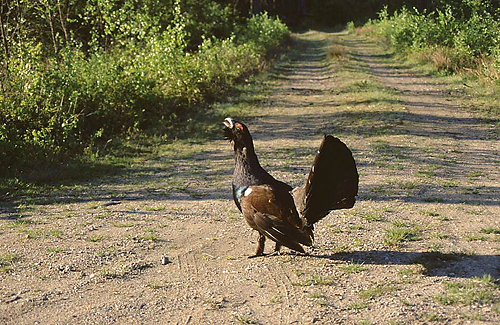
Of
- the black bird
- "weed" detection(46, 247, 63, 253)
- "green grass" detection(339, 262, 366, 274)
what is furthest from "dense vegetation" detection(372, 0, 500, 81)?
"weed" detection(46, 247, 63, 253)

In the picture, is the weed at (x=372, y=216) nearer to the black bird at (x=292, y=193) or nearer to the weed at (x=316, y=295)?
the black bird at (x=292, y=193)

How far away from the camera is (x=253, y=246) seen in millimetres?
5340

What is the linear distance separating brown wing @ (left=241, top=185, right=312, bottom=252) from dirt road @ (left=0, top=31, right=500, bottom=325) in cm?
34

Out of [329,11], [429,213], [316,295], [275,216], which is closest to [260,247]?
[275,216]

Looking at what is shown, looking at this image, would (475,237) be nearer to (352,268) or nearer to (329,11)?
(352,268)

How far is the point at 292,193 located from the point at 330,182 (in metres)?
0.66

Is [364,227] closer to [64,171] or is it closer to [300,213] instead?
[300,213]

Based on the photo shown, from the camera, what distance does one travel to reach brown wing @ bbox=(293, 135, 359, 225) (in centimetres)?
412

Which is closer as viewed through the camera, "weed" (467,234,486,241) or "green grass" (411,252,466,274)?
"green grass" (411,252,466,274)

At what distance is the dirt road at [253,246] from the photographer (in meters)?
3.97

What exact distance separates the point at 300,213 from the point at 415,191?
2.98 meters

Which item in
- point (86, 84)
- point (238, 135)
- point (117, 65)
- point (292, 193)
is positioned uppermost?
point (117, 65)

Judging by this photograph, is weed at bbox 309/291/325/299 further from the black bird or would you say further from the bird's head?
the bird's head

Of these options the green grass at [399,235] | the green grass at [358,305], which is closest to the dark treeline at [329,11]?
the green grass at [399,235]
